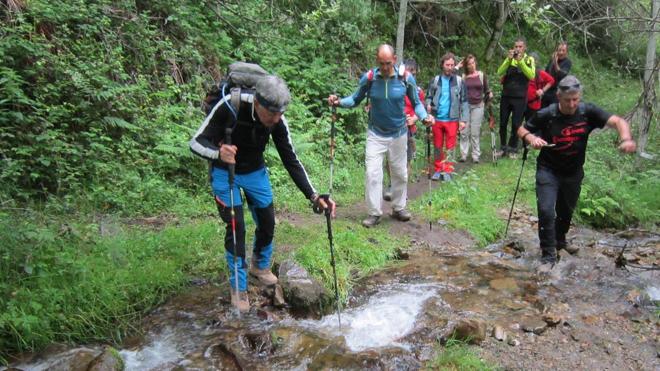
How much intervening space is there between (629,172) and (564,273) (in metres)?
6.85

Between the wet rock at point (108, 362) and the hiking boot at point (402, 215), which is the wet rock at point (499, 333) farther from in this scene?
the wet rock at point (108, 362)

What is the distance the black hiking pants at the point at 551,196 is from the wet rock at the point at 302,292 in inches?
133

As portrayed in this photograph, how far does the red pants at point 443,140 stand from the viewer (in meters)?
11.3

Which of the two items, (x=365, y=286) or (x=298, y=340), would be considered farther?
(x=365, y=286)

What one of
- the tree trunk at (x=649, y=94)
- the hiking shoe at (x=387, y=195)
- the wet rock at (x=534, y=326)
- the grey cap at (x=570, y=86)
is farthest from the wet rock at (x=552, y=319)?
the tree trunk at (x=649, y=94)

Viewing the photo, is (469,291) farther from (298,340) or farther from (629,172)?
(629,172)

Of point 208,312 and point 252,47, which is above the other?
point 252,47

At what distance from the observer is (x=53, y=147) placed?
783 centimetres

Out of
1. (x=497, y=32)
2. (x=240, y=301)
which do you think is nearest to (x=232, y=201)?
(x=240, y=301)

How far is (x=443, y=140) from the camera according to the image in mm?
11625

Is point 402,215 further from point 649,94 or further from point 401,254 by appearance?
point 649,94

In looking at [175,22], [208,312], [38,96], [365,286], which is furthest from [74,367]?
[175,22]

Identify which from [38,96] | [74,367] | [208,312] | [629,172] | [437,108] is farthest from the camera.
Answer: [629,172]

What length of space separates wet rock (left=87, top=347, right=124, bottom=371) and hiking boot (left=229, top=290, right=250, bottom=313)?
128 centimetres
